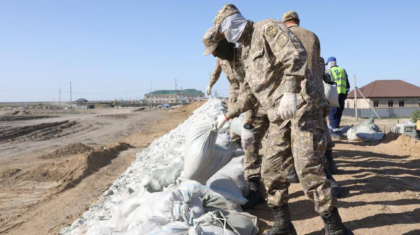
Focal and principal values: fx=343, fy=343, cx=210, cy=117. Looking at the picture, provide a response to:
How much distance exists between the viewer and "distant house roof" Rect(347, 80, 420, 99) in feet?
76.1

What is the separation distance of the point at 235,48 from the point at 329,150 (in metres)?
1.56

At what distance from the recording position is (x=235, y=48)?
2789mm

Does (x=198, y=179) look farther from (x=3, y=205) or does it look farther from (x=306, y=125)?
(x=3, y=205)

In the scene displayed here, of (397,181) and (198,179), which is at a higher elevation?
(198,179)

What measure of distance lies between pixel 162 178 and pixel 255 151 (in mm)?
868

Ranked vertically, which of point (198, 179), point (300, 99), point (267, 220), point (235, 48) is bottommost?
point (267, 220)

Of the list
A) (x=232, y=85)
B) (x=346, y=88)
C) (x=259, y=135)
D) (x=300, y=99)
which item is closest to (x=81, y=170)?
(x=232, y=85)

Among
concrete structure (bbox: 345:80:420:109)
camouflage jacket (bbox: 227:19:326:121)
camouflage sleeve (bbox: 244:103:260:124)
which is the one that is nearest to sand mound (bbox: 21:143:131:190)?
camouflage sleeve (bbox: 244:103:260:124)

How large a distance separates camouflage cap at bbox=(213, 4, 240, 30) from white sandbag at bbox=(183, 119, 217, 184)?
70 cm

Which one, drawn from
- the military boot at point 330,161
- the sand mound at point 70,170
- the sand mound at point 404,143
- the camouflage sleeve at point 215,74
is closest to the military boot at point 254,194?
the military boot at point 330,161

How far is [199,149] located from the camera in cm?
244

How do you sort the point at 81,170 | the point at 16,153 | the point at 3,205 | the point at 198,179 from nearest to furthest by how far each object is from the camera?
the point at 198,179 < the point at 3,205 < the point at 81,170 < the point at 16,153

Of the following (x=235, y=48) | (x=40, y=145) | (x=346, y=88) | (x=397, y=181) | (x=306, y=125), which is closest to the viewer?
(x=306, y=125)

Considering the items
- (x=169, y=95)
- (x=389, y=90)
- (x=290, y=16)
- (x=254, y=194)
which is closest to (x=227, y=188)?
(x=254, y=194)
